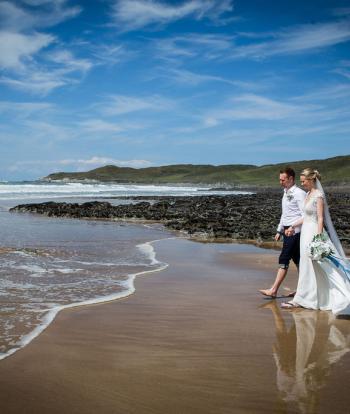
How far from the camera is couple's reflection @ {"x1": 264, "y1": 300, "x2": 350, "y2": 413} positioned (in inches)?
133

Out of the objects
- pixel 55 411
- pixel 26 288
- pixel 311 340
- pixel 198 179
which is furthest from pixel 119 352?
pixel 198 179

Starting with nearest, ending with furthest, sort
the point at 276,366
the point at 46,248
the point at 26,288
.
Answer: the point at 276,366, the point at 26,288, the point at 46,248

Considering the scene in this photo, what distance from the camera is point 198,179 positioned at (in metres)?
117

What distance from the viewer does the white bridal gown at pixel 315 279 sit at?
575cm

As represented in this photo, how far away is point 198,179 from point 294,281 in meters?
109

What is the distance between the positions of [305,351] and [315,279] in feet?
6.05

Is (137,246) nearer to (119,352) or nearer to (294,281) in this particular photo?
(294,281)

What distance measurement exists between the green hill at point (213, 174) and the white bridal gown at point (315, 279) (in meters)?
71.0

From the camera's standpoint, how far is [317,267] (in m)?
6.02

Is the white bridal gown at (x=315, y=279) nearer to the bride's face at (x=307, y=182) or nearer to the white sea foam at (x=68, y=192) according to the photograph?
the bride's face at (x=307, y=182)

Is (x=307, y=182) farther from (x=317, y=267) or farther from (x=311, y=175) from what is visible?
(x=317, y=267)

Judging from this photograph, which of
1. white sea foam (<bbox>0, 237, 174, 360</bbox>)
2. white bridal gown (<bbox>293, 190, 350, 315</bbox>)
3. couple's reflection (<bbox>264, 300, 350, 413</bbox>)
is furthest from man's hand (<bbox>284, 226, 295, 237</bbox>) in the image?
white sea foam (<bbox>0, 237, 174, 360</bbox>)

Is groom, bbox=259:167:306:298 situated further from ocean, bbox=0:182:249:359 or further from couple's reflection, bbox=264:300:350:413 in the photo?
ocean, bbox=0:182:249:359

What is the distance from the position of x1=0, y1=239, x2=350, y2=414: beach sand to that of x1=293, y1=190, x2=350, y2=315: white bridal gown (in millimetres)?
215
